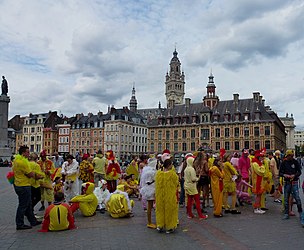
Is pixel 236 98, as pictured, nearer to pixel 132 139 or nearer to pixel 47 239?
pixel 132 139

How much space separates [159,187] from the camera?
760cm

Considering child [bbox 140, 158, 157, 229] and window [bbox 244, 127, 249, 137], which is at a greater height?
window [bbox 244, 127, 249, 137]

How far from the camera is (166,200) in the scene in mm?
7473

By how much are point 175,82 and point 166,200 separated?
126 m

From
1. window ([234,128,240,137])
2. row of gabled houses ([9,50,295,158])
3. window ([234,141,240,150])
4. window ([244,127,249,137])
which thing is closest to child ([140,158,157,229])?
row of gabled houses ([9,50,295,158])

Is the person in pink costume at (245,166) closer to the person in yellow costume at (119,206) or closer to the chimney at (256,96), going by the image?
the person in yellow costume at (119,206)

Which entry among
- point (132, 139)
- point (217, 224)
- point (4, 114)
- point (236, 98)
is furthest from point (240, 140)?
point (217, 224)

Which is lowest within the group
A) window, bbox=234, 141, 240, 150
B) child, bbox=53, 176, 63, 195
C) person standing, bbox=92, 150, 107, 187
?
child, bbox=53, 176, 63, 195

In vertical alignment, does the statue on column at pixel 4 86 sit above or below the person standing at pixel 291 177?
above

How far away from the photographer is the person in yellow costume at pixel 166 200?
7.44 metres

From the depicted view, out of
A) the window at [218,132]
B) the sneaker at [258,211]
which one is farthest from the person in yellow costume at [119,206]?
the window at [218,132]

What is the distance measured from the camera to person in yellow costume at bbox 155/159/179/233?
7.44m

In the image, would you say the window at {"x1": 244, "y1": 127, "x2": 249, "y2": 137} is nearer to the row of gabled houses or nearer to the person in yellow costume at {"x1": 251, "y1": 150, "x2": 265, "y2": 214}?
the row of gabled houses

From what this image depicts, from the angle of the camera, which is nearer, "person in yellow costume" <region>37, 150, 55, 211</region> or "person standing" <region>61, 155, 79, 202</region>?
"person in yellow costume" <region>37, 150, 55, 211</region>
